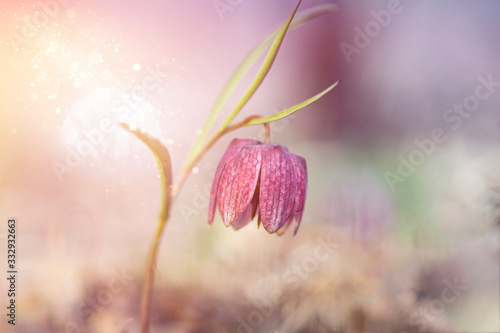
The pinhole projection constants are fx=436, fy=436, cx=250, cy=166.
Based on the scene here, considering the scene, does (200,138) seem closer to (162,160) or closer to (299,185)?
(162,160)

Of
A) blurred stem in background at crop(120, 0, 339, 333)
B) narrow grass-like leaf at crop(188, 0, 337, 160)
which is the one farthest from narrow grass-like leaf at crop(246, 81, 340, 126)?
narrow grass-like leaf at crop(188, 0, 337, 160)

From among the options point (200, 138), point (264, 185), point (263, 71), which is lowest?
point (264, 185)

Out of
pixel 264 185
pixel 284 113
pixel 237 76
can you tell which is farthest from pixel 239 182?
pixel 237 76

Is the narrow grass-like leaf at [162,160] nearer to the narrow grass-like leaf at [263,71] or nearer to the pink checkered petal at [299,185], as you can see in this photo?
the narrow grass-like leaf at [263,71]

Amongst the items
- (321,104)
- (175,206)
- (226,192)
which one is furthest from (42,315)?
(321,104)

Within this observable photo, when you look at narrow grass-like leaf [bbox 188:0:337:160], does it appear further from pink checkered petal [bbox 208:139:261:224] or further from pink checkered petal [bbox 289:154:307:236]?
pink checkered petal [bbox 289:154:307:236]

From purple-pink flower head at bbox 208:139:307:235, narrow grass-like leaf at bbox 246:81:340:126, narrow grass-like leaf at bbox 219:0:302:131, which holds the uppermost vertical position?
narrow grass-like leaf at bbox 219:0:302:131
